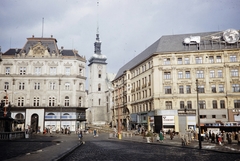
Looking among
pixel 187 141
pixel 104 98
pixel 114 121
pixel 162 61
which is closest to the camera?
pixel 187 141

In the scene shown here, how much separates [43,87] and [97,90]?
166ft

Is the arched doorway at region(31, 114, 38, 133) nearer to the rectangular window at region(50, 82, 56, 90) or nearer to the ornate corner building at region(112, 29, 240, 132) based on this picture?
the rectangular window at region(50, 82, 56, 90)

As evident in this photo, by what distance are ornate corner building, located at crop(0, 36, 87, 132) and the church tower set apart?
47.0 metres

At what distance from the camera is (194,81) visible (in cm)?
5309

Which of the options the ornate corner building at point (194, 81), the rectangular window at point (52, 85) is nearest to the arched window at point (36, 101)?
the rectangular window at point (52, 85)

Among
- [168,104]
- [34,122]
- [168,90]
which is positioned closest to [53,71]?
[34,122]

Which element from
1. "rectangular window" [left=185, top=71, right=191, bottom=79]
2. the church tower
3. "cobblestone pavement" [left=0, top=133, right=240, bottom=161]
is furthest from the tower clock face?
the church tower

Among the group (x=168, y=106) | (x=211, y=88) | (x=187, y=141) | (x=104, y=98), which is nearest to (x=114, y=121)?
(x=104, y=98)

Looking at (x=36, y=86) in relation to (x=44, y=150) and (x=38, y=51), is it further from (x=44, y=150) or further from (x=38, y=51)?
(x=44, y=150)

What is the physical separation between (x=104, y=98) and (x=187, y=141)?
281 ft

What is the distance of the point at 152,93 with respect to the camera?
183 feet

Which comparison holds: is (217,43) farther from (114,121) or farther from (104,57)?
(104,57)

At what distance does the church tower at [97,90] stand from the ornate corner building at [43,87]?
1849 inches

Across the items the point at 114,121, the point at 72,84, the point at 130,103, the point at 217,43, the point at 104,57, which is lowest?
the point at 114,121
